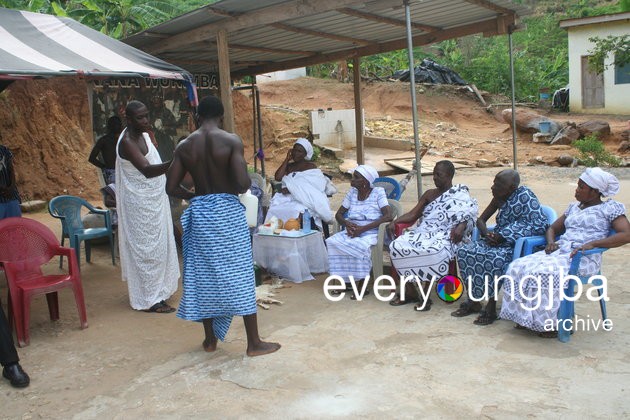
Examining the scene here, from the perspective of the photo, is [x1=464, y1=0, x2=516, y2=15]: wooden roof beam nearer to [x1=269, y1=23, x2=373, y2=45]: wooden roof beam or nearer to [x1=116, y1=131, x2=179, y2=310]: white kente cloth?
[x1=269, y1=23, x2=373, y2=45]: wooden roof beam

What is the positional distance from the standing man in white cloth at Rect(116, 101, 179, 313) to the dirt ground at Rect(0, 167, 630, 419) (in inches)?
8.7

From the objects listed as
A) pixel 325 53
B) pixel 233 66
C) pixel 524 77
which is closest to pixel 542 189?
pixel 325 53

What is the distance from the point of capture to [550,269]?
12.8 feet

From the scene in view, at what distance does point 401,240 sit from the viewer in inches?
193

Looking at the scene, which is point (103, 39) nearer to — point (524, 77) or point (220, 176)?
point (220, 176)

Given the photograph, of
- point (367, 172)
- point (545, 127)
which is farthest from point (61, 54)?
point (545, 127)

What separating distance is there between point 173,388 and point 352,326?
1440 millimetres

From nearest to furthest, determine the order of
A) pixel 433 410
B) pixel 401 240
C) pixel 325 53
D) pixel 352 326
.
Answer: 1. pixel 433 410
2. pixel 352 326
3. pixel 401 240
4. pixel 325 53

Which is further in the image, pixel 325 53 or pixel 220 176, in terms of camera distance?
pixel 325 53

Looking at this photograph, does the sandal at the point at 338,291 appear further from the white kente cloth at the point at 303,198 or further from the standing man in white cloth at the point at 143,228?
the standing man in white cloth at the point at 143,228

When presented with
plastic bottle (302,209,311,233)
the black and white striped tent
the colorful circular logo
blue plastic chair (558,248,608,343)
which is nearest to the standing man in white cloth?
the black and white striped tent

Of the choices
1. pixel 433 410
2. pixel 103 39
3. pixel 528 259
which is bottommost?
pixel 433 410

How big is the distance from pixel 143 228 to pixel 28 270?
92 cm

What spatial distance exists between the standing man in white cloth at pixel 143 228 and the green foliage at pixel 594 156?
11.7 m
